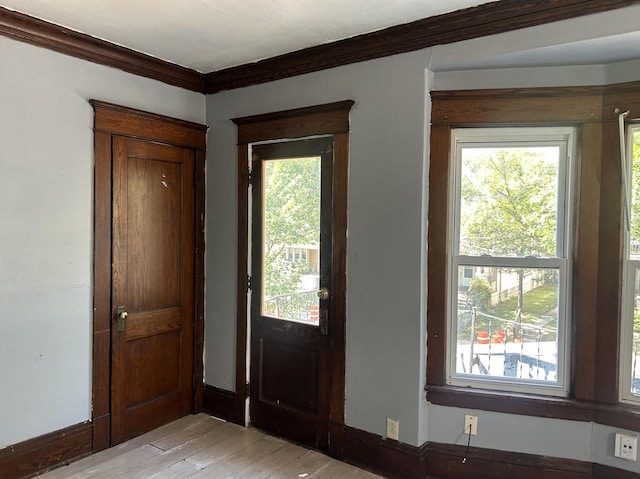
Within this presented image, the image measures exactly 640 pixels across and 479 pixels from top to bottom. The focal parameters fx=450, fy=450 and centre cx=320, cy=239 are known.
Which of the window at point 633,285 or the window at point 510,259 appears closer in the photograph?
the window at point 633,285

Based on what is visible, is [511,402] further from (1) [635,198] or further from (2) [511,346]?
(1) [635,198]

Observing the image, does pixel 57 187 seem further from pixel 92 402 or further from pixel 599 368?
pixel 599 368

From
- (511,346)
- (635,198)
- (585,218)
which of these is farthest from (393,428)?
(635,198)

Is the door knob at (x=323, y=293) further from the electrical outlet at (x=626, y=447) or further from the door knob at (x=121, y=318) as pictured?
the electrical outlet at (x=626, y=447)

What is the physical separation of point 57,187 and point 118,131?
0.52m

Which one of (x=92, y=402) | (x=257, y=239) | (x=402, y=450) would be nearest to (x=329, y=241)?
(x=257, y=239)

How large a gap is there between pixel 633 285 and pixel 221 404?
9.06ft

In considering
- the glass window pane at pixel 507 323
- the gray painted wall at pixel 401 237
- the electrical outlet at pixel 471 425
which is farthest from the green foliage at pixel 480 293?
the electrical outlet at pixel 471 425

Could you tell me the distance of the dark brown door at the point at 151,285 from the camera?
2924 millimetres

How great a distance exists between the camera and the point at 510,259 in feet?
8.27

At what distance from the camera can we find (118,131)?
2.87m

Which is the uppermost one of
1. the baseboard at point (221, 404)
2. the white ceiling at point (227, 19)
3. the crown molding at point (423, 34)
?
the white ceiling at point (227, 19)

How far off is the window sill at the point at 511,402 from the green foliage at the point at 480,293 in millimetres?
484

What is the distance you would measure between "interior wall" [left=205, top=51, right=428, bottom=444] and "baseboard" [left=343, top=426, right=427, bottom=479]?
5 cm
